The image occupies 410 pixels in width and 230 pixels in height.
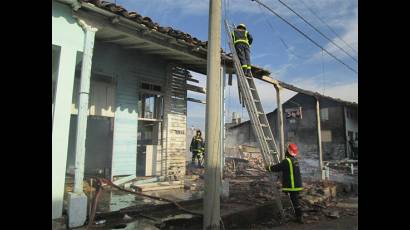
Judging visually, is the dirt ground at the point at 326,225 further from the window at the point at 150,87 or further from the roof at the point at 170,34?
the window at the point at 150,87

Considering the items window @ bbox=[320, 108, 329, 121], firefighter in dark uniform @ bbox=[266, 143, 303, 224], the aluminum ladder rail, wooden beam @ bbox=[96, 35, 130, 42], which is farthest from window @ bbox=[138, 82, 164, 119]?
window @ bbox=[320, 108, 329, 121]

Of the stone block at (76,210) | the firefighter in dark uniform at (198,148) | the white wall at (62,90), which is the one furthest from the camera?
the firefighter in dark uniform at (198,148)

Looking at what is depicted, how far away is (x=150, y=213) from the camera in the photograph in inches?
278

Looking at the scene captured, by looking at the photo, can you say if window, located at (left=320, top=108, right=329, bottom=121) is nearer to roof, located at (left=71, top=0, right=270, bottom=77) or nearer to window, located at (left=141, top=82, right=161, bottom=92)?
roof, located at (left=71, top=0, right=270, bottom=77)

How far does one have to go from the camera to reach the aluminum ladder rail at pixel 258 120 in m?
7.44

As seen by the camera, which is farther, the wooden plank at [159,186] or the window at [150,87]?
the window at [150,87]

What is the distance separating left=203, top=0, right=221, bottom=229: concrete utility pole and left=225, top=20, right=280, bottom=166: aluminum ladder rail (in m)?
1.98

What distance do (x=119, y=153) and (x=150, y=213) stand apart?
11.0ft

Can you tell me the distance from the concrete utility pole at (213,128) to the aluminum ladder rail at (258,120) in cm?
198

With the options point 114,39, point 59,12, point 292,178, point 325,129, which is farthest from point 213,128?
point 325,129

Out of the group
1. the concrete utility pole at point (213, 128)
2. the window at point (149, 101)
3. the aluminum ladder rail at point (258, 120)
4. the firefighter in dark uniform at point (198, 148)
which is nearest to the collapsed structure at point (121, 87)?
the window at point (149, 101)
